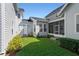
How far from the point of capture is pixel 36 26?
1773 cm

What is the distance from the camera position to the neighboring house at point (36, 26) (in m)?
17.0

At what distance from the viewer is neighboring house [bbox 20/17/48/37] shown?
55.7 feet

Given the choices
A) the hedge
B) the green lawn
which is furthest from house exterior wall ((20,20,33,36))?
the hedge

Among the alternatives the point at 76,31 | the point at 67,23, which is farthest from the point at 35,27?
the point at 76,31

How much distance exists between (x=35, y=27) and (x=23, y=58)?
44.5 feet

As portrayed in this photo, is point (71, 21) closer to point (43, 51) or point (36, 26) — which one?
point (43, 51)

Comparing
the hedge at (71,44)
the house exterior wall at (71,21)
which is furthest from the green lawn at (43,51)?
the house exterior wall at (71,21)

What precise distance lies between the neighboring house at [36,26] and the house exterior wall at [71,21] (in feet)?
26.5

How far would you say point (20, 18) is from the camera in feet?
56.4

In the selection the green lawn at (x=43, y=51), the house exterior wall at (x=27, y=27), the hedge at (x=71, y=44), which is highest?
the house exterior wall at (x=27, y=27)

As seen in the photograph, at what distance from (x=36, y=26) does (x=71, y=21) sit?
956 centimetres

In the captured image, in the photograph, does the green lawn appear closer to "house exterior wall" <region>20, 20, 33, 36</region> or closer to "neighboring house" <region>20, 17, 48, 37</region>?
"house exterior wall" <region>20, 20, 33, 36</region>

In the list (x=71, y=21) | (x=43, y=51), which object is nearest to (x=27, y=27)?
(x=71, y=21)

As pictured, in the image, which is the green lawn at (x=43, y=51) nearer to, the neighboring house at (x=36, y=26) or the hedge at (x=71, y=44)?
the hedge at (x=71, y=44)
